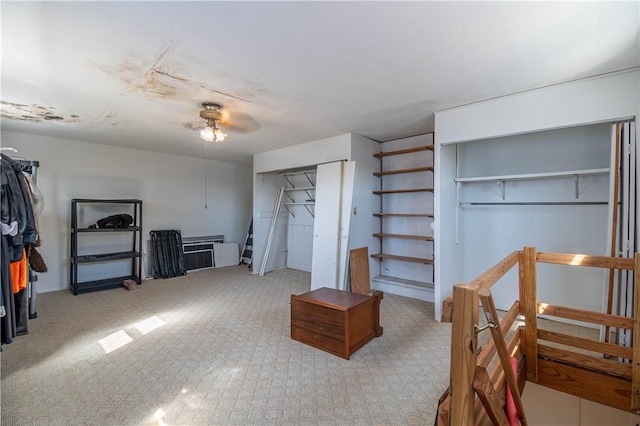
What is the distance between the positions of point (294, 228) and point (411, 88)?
168 inches

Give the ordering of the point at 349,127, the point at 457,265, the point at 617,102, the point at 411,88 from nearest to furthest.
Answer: the point at 617,102, the point at 411,88, the point at 457,265, the point at 349,127

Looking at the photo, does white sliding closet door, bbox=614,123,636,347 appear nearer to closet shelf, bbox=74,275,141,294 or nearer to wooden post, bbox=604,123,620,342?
wooden post, bbox=604,123,620,342

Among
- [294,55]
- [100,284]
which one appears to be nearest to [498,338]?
[294,55]

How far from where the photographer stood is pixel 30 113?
3.48m

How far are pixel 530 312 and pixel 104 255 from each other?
5.87 m

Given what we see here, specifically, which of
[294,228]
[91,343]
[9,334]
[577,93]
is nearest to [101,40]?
[9,334]

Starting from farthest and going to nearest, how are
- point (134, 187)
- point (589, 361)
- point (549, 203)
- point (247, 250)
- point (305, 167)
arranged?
point (247, 250), point (134, 187), point (305, 167), point (549, 203), point (589, 361)

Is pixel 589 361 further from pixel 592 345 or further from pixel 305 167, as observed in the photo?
pixel 305 167

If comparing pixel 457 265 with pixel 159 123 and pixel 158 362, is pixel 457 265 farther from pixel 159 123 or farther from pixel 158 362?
pixel 159 123

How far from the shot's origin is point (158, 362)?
2.49 m

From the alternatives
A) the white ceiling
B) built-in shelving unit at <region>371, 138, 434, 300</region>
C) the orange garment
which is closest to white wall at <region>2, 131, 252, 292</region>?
the white ceiling

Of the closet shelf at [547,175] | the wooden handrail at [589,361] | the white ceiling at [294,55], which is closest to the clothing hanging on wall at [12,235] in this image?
the white ceiling at [294,55]

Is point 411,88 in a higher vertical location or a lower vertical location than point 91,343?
higher

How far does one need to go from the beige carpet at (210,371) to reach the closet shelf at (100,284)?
641mm
